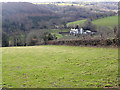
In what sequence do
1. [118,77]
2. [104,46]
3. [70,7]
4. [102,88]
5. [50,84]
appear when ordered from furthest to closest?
[70,7], [104,46], [118,77], [50,84], [102,88]

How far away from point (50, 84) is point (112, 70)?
431 centimetres

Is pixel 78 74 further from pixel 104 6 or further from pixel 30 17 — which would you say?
pixel 104 6

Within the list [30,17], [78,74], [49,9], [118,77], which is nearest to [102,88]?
[118,77]

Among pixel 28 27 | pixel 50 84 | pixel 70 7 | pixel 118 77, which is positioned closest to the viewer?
pixel 50 84

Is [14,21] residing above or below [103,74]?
above

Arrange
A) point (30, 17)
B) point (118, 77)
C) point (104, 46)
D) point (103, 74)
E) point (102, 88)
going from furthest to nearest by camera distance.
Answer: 1. point (30, 17)
2. point (104, 46)
3. point (103, 74)
4. point (118, 77)
5. point (102, 88)

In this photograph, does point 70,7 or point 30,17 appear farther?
point 70,7

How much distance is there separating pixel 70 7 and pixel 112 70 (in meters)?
104

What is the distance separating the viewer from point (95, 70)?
10.8 metres

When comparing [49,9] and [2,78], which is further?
[49,9]

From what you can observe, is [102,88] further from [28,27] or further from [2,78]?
[28,27]

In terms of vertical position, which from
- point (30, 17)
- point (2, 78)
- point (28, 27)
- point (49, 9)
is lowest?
point (2, 78)

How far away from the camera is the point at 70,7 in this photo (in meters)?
111

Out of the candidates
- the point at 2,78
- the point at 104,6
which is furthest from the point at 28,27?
the point at 2,78
